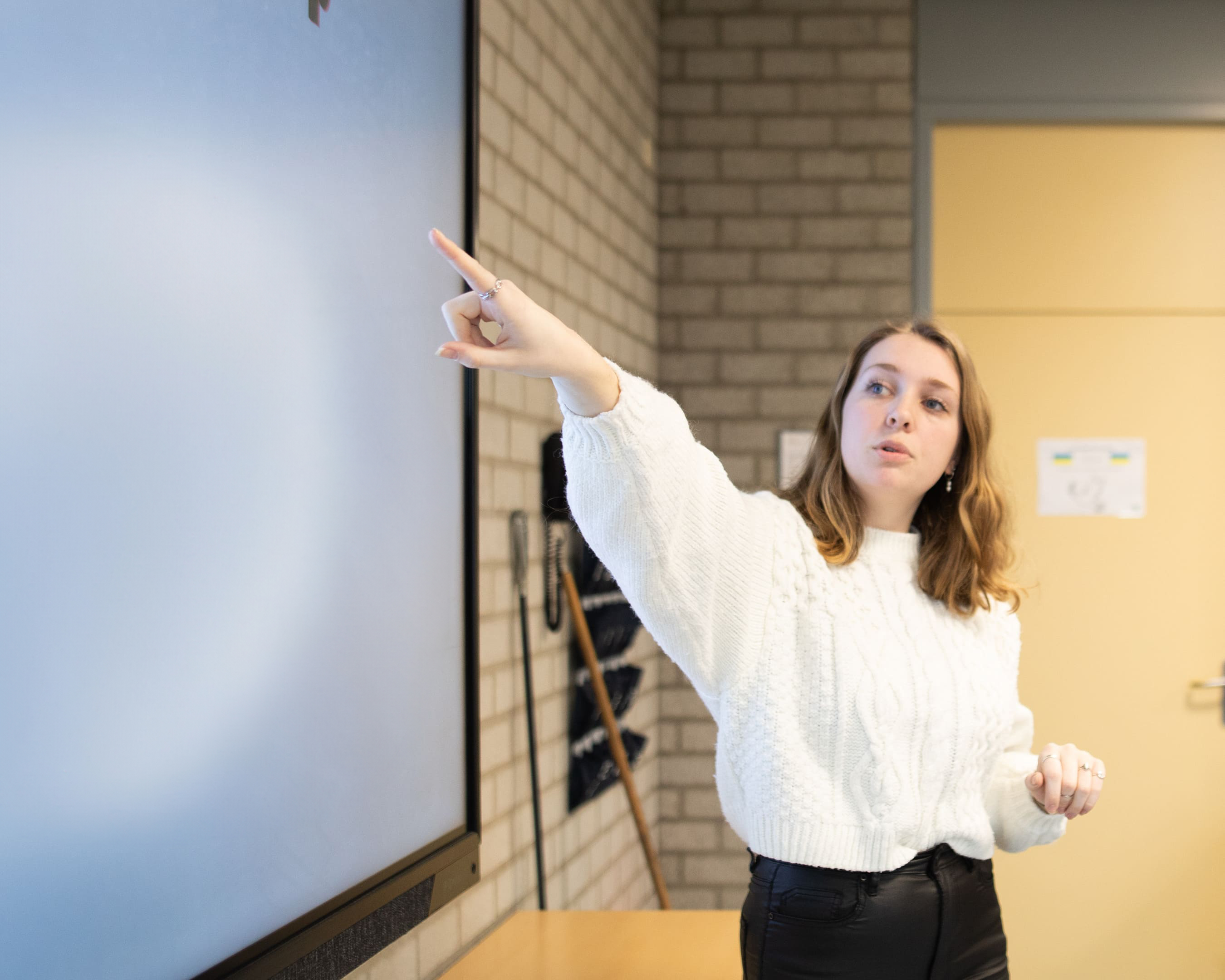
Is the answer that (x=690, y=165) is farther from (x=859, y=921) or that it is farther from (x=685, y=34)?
(x=859, y=921)

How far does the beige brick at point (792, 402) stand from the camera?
3.73 metres

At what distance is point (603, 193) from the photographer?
3.04 m

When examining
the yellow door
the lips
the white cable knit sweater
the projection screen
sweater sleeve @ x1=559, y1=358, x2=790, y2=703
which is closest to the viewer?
the projection screen

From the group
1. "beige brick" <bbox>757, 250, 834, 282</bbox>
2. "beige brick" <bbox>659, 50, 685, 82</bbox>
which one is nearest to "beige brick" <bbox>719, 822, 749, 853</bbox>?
"beige brick" <bbox>757, 250, 834, 282</bbox>

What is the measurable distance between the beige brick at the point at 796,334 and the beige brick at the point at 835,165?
466 millimetres

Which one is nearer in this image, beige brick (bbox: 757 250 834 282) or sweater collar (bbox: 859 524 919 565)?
sweater collar (bbox: 859 524 919 565)

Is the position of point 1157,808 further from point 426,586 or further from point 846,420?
point 426,586

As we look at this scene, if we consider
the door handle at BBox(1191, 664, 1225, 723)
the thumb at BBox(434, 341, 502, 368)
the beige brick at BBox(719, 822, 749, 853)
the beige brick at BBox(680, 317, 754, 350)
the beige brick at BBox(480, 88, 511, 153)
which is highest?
the beige brick at BBox(480, 88, 511, 153)

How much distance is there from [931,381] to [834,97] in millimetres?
2408

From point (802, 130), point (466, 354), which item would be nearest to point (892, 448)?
point (466, 354)

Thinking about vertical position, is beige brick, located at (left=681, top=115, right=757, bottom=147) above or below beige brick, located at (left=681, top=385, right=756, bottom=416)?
above

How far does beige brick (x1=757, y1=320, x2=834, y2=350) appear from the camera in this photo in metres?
3.75

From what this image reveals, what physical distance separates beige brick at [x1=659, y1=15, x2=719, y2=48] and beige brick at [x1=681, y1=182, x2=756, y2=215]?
447 mm

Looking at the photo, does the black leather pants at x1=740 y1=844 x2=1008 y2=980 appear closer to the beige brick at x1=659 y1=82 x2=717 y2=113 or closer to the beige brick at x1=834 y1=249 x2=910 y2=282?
the beige brick at x1=834 y1=249 x2=910 y2=282
